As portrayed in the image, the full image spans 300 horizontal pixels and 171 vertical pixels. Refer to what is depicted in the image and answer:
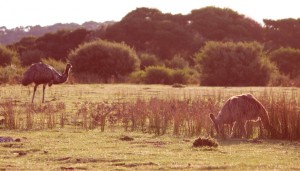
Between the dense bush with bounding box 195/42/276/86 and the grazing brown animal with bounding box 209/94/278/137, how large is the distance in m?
30.0

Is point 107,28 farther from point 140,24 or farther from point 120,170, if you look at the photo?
point 120,170

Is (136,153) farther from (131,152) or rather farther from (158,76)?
(158,76)

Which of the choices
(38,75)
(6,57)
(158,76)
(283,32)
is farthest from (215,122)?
(283,32)

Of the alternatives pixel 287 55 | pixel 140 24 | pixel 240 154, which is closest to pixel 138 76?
pixel 287 55

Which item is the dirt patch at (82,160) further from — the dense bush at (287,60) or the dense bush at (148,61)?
the dense bush at (148,61)

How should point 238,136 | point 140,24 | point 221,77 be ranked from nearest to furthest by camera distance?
1. point 238,136
2. point 221,77
3. point 140,24

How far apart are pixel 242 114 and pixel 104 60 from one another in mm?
37649

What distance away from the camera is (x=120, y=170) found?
11.4 meters

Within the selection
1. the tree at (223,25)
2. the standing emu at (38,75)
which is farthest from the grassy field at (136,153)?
the tree at (223,25)

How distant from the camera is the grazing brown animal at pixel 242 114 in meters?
16.5

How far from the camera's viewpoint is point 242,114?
16625mm

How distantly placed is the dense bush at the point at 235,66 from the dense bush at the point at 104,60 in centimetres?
809

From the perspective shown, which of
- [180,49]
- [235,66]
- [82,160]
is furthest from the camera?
[180,49]

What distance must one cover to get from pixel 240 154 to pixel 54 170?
13.0ft
